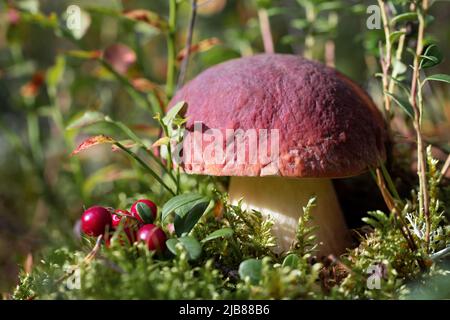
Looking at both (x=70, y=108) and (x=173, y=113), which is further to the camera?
(x=70, y=108)

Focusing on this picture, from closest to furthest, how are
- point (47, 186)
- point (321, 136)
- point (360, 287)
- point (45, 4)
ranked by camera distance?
point (360, 287), point (321, 136), point (47, 186), point (45, 4)

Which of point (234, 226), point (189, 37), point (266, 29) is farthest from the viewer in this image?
point (266, 29)

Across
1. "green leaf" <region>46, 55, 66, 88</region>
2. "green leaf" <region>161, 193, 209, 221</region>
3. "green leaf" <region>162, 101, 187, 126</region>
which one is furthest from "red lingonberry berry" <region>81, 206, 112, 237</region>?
"green leaf" <region>46, 55, 66, 88</region>

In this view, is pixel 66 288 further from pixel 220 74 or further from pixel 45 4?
pixel 45 4

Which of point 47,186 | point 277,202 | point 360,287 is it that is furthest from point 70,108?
point 360,287

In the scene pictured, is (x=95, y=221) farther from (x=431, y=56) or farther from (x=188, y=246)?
(x=431, y=56)

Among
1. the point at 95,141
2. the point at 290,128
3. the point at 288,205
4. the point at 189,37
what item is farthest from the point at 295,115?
the point at 189,37

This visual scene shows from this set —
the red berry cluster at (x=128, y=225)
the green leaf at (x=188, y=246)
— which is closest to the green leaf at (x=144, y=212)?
the red berry cluster at (x=128, y=225)
